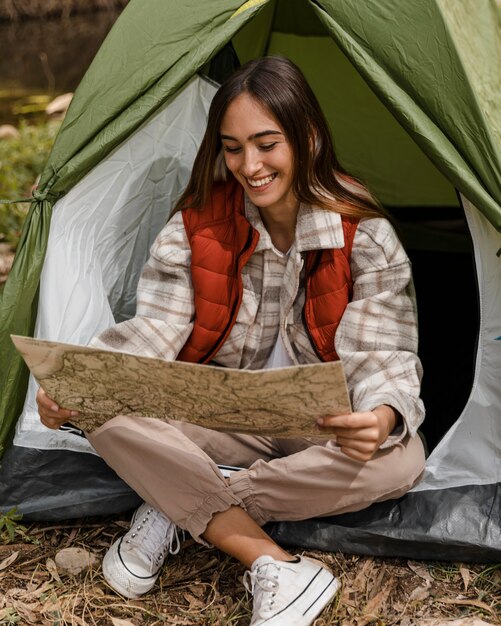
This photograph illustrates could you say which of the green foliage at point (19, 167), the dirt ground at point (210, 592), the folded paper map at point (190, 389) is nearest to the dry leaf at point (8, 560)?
the dirt ground at point (210, 592)

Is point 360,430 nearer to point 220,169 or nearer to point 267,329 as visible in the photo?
point 267,329

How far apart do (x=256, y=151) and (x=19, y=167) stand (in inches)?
105

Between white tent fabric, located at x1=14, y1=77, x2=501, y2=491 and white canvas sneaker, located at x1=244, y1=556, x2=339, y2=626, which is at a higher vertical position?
white tent fabric, located at x1=14, y1=77, x2=501, y2=491

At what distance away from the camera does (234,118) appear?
1.70 metres

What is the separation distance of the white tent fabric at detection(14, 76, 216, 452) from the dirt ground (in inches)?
10.6

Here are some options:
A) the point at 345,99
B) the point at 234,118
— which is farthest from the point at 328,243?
the point at 345,99

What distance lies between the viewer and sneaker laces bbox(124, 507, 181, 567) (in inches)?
70.3

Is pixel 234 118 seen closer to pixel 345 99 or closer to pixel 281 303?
pixel 281 303

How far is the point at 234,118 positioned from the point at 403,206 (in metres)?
1.51

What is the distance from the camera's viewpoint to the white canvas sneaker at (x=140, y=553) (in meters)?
1.76

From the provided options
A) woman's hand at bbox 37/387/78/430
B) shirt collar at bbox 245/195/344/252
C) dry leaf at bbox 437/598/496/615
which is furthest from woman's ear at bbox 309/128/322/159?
dry leaf at bbox 437/598/496/615

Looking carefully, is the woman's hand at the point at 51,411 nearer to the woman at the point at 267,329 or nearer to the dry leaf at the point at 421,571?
the woman at the point at 267,329

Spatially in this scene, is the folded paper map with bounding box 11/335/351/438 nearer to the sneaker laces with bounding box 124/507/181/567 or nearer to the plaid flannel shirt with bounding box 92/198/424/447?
the plaid flannel shirt with bounding box 92/198/424/447

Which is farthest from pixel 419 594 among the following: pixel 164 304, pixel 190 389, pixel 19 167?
pixel 19 167
